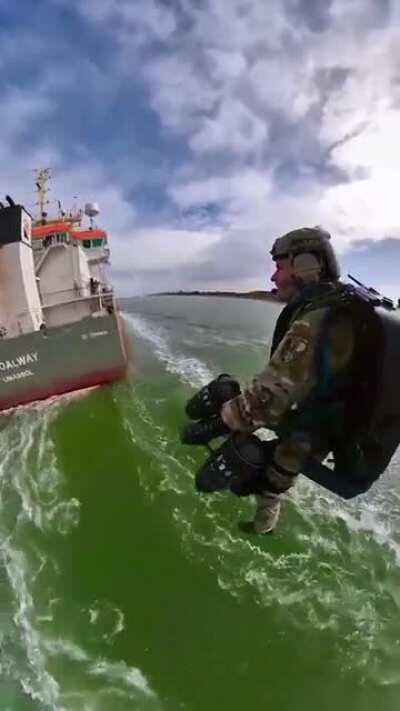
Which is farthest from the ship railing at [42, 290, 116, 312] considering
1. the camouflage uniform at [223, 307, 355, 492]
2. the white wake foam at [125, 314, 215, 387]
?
the camouflage uniform at [223, 307, 355, 492]

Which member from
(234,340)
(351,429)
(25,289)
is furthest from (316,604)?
(234,340)

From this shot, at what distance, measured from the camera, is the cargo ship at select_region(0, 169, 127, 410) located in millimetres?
25312

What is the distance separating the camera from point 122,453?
59.3 feet

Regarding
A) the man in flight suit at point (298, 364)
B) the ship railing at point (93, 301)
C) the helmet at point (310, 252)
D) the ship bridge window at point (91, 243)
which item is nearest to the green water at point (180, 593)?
the man in flight suit at point (298, 364)

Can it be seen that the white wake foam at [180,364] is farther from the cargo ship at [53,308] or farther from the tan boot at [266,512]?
the tan boot at [266,512]

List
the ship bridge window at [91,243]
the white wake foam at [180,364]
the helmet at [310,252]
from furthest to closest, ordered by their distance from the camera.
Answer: the ship bridge window at [91,243]
the white wake foam at [180,364]
the helmet at [310,252]

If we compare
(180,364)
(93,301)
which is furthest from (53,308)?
(180,364)

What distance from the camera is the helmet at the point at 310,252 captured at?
2.99 meters

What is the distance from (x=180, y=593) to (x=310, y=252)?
9.91m

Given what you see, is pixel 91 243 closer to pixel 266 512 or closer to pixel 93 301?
pixel 93 301

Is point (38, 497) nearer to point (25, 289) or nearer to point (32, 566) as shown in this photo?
point (32, 566)

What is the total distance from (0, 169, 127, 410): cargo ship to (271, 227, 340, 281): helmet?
23.4 m

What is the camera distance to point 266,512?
11.3ft

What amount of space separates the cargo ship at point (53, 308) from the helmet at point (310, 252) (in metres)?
23.4
